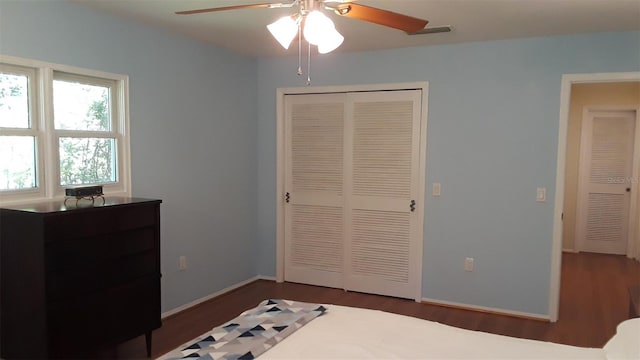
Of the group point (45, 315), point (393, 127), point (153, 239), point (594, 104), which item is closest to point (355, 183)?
point (393, 127)

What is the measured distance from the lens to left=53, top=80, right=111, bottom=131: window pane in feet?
10.2

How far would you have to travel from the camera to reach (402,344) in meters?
1.96

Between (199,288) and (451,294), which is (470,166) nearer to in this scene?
(451,294)

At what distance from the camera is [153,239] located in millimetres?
3094

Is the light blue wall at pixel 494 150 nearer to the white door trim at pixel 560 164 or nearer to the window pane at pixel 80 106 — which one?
the white door trim at pixel 560 164

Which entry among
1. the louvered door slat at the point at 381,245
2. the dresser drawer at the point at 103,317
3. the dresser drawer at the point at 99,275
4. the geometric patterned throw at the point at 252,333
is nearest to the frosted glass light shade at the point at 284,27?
the geometric patterned throw at the point at 252,333

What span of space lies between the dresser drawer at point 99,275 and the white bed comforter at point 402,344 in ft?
4.40

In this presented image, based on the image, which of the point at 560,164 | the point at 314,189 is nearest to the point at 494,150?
the point at 560,164

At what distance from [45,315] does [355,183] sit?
2.86 metres

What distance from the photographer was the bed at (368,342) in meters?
1.86

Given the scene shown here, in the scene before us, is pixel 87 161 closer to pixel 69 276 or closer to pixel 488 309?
pixel 69 276

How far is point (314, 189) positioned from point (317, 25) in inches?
114

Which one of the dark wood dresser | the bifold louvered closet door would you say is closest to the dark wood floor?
the bifold louvered closet door

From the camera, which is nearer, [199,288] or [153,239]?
[153,239]
